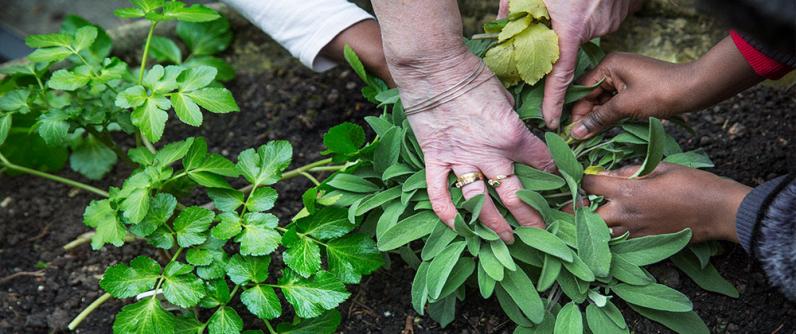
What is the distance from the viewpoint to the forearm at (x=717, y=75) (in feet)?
4.06

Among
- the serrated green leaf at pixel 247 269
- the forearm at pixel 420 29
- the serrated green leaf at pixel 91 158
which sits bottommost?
the serrated green leaf at pixel 91 158

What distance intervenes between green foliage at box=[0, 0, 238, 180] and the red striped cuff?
80 centimetres

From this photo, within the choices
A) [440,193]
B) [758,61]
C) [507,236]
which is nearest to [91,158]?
[440,193]

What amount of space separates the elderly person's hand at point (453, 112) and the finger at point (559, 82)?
3.1 inches

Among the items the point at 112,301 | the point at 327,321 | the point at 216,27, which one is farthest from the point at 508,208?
the point at 216,27

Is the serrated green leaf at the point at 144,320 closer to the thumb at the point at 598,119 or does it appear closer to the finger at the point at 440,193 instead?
the finger at the point at 440,193

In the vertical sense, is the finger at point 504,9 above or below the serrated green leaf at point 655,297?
above

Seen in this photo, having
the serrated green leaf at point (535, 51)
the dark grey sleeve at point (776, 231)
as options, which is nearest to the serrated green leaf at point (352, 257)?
the serrated green leaf at point (535, 51)

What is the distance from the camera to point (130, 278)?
1.21m

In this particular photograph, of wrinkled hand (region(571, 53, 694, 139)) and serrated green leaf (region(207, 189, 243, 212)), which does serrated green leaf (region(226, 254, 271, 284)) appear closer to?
serrated green leaf (region(207, 189, 243, 212))

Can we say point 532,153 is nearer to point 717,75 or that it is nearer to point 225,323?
point 717,75

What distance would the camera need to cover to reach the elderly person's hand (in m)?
1.19

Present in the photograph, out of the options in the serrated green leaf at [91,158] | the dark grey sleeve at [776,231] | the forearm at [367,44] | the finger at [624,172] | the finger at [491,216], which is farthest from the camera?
the serrated green leaf at [91,158]

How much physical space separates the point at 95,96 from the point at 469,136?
28.3 inches
